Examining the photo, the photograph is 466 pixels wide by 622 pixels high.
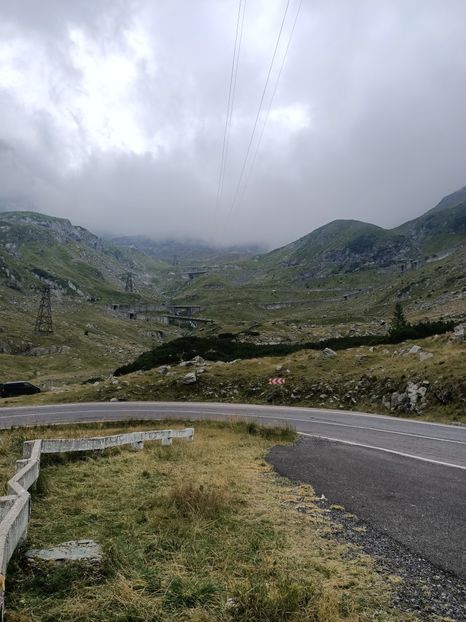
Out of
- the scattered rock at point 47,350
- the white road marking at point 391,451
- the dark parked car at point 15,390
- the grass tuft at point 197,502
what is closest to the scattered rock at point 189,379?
the white road marking at point 391,451

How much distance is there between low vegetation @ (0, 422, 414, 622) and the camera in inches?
192

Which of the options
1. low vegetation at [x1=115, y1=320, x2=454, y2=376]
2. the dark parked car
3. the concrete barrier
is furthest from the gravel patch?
the dark parked car

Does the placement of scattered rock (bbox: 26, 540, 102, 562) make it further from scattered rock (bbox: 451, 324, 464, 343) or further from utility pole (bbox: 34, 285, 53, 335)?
utility pole (bbox: 34, 285, 53, 335)

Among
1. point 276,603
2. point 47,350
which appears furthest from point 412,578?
point 47,350

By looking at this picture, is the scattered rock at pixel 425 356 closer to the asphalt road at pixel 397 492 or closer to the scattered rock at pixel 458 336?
the scattered rock at pixel 458 336

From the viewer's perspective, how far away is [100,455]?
13031mm

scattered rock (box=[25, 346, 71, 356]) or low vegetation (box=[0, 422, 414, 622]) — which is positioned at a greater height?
scattered rock (box=[25, 346, 71, 356])

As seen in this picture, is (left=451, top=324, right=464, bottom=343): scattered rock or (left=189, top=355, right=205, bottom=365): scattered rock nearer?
(left=451, top=324, right=464, bottom=343): scattered rock

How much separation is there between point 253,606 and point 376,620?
1.33 meters

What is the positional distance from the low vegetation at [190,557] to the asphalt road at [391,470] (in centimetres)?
108

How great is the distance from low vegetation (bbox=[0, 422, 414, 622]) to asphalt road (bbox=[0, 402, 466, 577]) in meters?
A: 1.08

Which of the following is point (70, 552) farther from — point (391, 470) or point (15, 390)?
point (15, 390)

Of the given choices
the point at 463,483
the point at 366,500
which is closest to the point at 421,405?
the point at 463,483

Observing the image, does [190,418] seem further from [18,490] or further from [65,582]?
[65,582]
